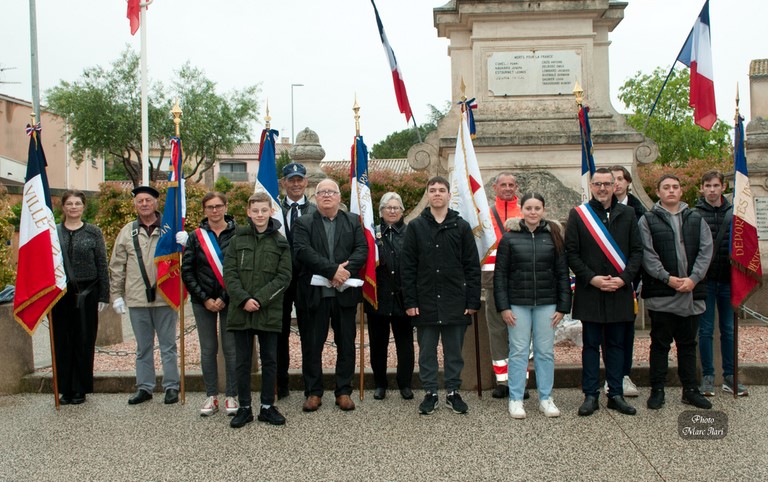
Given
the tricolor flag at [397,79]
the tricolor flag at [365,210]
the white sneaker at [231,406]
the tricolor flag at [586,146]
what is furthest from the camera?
the tricolor flag at [397,79]

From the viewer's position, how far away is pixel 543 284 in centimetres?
567

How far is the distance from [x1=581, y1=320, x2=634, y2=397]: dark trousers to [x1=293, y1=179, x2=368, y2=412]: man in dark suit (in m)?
1.89

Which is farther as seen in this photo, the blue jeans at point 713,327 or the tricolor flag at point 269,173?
the tricolor flag at point 269,173

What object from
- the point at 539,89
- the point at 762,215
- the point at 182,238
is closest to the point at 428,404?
the point at 182,238

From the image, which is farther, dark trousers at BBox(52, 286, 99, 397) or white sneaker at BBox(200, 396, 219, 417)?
dark trousers at BBox(52, 286, 99, 397)

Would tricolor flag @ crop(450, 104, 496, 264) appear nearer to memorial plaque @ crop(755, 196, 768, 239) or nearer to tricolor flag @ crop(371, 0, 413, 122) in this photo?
tricolor flag @ crop(371, 0, 413, 122)

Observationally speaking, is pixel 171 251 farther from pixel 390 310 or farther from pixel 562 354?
pixel 562 354

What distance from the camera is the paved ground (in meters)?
4.46

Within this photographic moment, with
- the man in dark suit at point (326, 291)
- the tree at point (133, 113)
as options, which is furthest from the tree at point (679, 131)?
the man in dark suit at point (326, 291)

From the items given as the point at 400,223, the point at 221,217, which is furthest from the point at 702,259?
the point at 221,217

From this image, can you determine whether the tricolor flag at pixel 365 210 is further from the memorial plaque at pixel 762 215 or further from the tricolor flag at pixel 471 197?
the memorial plaque at pixel 762 215

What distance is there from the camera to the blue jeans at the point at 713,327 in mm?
6273

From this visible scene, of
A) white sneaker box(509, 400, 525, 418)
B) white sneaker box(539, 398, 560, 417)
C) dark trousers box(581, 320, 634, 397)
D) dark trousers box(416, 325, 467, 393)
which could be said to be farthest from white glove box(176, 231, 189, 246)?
→ dark trousers box(581, 320, 634, 397)

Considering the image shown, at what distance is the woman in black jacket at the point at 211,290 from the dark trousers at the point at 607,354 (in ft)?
9.28
